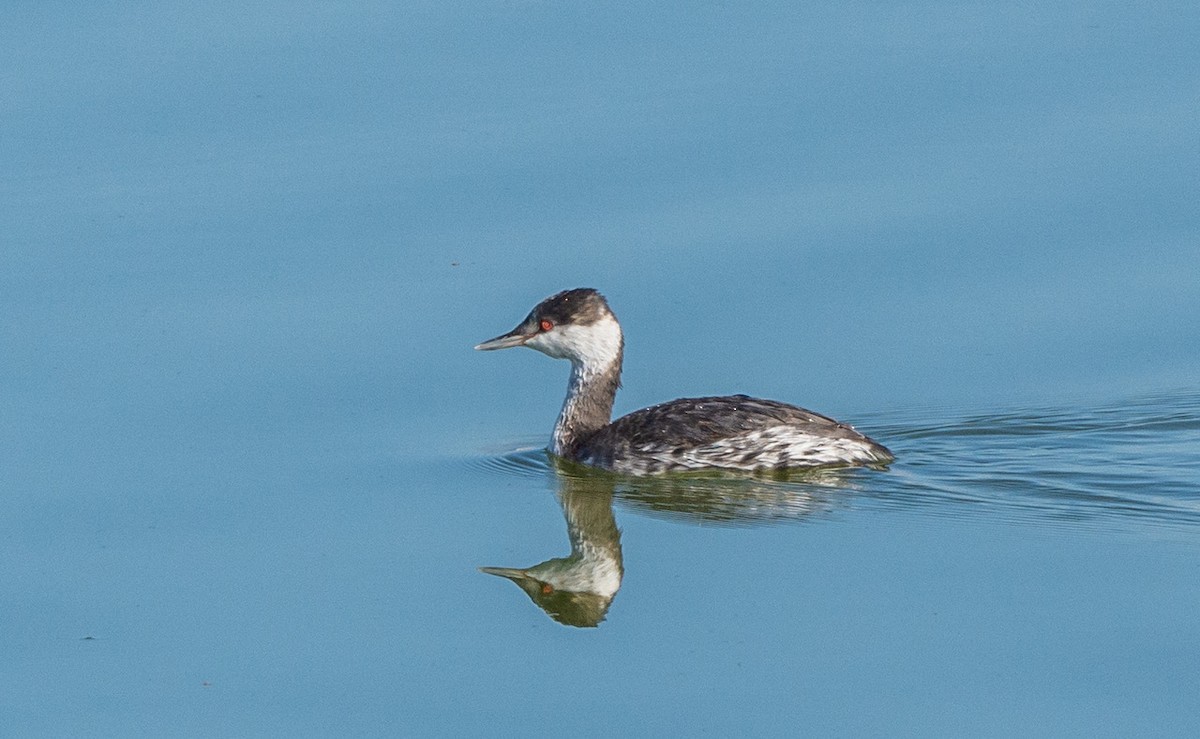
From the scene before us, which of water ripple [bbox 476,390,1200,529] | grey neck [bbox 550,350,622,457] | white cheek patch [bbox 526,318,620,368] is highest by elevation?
white cheek patch [bbox 526,318,620,368]

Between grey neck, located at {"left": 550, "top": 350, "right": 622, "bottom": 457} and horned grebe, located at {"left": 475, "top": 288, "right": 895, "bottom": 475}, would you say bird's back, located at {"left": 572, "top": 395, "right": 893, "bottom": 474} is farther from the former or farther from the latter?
grey neck, located at {"left": 550, "top": 350, "right": 622, "bottom": 457}

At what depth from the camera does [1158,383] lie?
12.7 meters

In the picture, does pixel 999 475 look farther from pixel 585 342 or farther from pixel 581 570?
pixel 585 342

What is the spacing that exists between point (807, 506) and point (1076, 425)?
5.74ft

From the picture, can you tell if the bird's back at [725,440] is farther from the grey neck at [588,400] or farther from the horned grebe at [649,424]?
the grey neck at [588,400]

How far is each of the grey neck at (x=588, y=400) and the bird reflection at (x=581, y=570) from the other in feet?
2.10

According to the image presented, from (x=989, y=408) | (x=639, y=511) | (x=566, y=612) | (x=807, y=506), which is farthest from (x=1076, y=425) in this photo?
(x=566, y=612)

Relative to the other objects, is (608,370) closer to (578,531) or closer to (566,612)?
(578,531)

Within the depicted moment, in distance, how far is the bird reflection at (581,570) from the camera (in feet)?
34.5

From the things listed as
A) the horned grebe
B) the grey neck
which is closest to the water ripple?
the horned grebe

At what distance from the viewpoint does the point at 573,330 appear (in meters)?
13.1

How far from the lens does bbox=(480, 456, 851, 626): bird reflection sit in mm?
10742

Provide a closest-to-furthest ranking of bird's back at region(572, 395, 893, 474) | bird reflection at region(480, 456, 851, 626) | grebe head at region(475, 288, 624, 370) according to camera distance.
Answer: bird reflection at region(480, 456, 851, 626), bird's back at region(572, 395, 893, 474), grebe head at region(475, 288, 624, 370)

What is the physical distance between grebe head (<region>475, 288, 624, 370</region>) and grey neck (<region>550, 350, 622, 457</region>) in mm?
67
